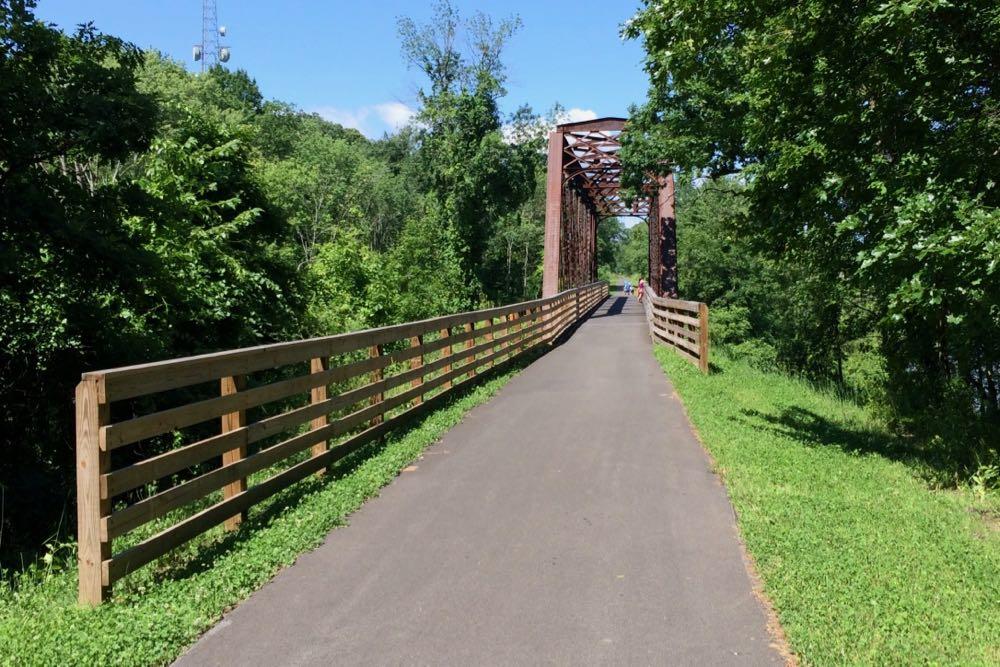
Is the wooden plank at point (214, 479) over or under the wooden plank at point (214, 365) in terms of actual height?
under

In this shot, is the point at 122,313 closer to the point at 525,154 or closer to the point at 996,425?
the point at 996,425

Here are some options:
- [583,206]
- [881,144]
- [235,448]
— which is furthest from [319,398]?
[583,206]

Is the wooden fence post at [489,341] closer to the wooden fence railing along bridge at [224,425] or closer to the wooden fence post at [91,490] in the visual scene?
the wooden fence railing along bridge at [224,425]

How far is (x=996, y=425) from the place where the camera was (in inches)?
322

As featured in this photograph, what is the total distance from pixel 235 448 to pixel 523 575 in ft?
6.64

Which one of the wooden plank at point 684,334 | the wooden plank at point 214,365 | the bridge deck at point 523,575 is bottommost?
the bridge deck at point 523,575

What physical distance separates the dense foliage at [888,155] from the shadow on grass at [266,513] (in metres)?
4.58

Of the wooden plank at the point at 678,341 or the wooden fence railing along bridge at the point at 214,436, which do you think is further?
the wooden plank at the point at 678,341

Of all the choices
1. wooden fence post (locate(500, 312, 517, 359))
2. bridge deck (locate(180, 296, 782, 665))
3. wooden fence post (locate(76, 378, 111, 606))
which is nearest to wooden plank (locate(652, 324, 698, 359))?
wooden fence post (locate(500, 312, 517, 359))

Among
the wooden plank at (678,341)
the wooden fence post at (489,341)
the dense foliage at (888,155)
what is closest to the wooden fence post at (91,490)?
the dense foliage at (888,155)

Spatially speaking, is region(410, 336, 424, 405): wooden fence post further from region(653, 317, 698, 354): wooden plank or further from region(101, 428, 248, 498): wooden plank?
region(653, 317, 698, 354): wooden plank

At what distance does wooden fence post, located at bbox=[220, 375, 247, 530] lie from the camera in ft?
15.2

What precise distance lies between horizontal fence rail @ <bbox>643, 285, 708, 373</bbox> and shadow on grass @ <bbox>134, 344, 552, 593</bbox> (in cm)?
609

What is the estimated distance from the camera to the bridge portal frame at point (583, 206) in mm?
26703
